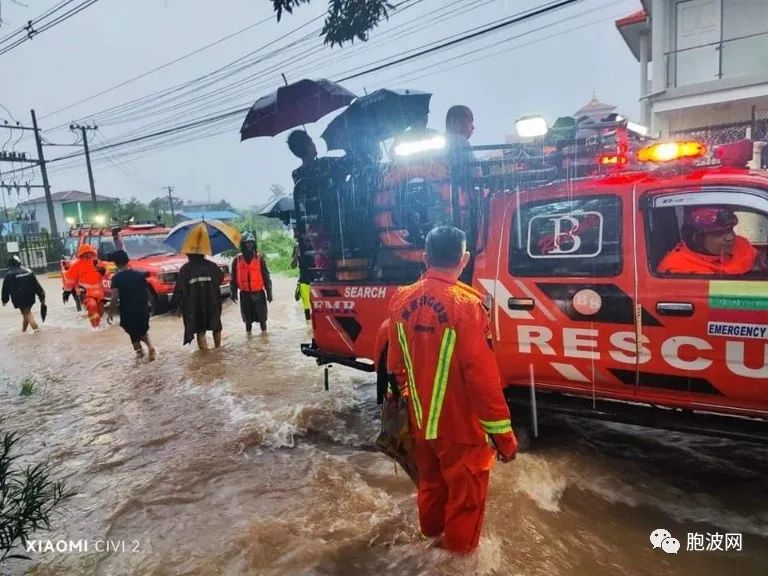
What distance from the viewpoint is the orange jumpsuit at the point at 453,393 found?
2.38m

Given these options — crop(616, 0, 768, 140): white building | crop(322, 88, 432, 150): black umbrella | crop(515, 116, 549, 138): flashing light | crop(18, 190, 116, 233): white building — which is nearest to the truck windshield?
crop(322, 88, 432, 150): black umbrella

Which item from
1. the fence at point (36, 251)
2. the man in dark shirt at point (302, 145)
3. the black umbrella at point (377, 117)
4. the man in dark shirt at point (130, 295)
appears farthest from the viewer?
the fence at point (36, 251)

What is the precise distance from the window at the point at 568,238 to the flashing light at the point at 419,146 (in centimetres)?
82

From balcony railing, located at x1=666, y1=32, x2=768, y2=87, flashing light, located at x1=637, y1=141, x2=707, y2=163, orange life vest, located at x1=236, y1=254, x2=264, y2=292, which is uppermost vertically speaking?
balcony railing, located at x1=666, y1=32, x2=768, y2=87

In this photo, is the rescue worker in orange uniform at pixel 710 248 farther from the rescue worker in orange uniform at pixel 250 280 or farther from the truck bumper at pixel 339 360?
the rescue worker in orange uniform at pixel 250 280

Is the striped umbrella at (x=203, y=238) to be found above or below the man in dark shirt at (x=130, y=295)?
above

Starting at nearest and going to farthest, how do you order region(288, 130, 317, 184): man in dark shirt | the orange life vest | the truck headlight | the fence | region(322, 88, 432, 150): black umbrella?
region(322, 88, 432, 150): black umbrella < region(288, 130, 317, 184): man in dark shirt < the orange life vest < the truck headlight < the fence

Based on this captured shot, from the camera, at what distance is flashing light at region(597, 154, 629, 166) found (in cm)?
352

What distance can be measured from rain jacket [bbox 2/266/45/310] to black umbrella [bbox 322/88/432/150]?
24.4ft

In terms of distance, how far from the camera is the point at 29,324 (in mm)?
11656

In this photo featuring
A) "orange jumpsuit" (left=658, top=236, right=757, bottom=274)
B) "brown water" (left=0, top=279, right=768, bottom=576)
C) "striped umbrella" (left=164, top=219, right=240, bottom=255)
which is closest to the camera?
"brown water" (left=0, top=279, right=768, bottom=576)

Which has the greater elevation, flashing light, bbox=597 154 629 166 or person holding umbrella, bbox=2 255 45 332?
flashing light, bbox=597 154 629 166

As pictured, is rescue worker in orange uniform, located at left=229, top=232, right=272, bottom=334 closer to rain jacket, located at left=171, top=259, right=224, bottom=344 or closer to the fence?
rain jacket, located at left=171, top=259, right=224, bottom=344

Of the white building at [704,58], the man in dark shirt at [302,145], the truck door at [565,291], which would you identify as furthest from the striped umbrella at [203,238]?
the white building at [704,58]
